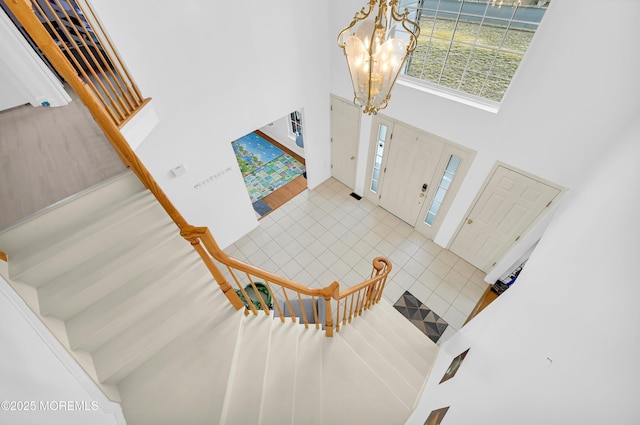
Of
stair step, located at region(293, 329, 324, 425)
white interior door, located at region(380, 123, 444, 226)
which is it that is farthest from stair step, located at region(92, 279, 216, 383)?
white interior door, located at region(380, 123, 444, 226)

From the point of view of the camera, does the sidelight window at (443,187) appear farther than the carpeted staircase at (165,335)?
Yes

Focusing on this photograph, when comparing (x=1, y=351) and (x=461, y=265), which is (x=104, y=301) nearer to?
(x=1, y=351)

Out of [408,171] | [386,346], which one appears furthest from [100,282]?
[408,171]

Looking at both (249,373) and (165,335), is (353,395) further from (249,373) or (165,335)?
(165,335)

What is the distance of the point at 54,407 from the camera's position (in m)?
1.07

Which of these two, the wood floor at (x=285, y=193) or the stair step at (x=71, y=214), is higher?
the stair step at (x=71, y=214)

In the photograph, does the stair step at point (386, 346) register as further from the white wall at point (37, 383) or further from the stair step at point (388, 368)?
the white wall at point (37, 383)

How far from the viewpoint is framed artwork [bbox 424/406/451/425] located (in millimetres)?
1502

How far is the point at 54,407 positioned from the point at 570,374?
6.25 ft

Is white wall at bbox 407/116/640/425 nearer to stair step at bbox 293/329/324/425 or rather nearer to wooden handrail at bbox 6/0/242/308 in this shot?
stair step at bbox 293/329/324/425

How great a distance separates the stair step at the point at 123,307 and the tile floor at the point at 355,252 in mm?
2412

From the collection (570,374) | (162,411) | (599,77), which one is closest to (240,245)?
(162,411)

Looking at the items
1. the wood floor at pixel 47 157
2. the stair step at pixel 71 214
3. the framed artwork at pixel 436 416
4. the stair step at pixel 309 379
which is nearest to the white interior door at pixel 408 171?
the stair step at pixel 309 379

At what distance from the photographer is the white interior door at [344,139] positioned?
495 cm
